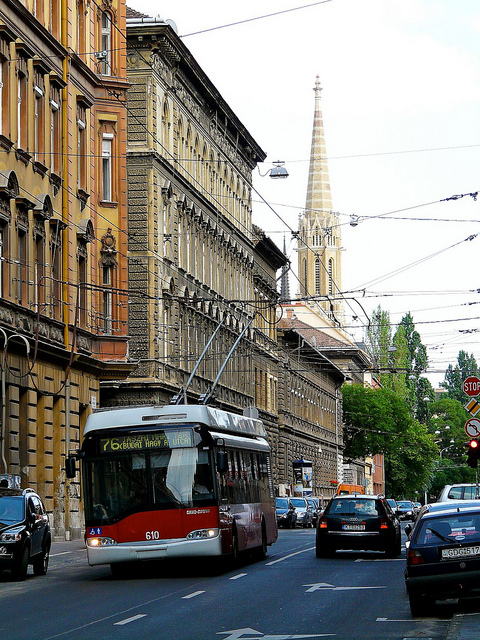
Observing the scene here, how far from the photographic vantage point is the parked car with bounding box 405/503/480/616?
51.5 feet

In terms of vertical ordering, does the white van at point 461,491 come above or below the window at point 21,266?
below

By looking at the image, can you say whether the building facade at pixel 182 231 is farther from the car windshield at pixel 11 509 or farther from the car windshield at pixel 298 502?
the car windshield at pixel 11 509

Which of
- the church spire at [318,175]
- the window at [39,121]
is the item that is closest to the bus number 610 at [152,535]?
the window at [39,121]

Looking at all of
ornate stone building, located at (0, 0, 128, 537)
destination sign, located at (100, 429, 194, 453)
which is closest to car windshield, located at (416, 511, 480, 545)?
destination sign, located at (100, 429, 194, 453)

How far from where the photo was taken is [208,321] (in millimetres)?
61375

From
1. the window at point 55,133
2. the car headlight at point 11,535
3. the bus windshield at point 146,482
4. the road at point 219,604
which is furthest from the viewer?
the window at point 55,133

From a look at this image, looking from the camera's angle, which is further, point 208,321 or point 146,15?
point 208,321

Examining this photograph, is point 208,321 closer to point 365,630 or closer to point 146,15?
point 146,15

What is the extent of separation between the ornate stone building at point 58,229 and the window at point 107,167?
0.11 feet

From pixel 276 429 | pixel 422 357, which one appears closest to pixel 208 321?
pixel 276 429

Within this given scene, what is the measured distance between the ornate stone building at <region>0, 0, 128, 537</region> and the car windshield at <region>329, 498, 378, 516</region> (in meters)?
8.33

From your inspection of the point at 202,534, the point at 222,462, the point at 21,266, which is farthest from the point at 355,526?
the point at 21,266

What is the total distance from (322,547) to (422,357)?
105066 millimetres

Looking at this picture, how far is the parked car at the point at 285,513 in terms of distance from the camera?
61406mm
